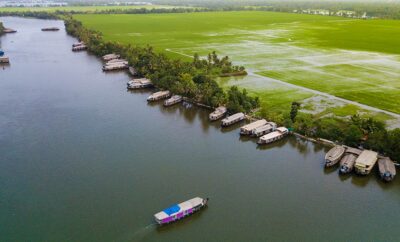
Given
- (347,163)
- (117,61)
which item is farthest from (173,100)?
(117,61)

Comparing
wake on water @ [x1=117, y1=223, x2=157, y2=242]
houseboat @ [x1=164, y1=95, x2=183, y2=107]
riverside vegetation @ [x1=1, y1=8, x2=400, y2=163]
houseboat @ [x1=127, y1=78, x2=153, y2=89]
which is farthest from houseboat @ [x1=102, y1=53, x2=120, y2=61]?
wake on water @ [x1=117, y1=223, x2=157, y2=242]

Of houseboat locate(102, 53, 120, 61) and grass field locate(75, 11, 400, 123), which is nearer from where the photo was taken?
grass field locate(75, 11, 400, 123)

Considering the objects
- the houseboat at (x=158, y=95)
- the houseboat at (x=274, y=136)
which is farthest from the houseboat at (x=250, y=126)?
the houseboat at (x=158, y=95)

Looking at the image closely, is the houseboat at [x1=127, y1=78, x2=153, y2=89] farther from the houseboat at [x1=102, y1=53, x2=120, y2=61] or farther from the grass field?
the houseboat at [x1=102, y1=53, x2=120, y2=61]

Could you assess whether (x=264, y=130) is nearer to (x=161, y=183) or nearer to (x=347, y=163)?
(x=347, y=163)

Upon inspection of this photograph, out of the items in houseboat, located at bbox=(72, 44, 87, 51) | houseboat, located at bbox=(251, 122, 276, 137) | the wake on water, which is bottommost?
the wake on water
